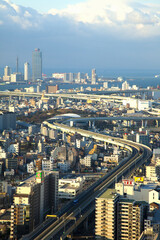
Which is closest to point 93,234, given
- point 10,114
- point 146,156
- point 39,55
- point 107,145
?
point 146,156

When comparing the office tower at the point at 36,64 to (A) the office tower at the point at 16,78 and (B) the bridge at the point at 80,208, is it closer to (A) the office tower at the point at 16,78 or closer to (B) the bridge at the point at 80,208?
(A) the office tower at the point at 16,78

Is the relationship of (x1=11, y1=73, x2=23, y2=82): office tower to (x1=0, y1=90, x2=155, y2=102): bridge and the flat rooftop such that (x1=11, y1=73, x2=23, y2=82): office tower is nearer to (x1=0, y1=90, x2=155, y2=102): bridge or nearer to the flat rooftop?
(x1=0, y1=90, x2=155, y2=102): bridge

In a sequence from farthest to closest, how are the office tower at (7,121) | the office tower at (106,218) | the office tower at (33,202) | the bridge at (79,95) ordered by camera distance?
the bridge at (79,95) → the office tower at (7,121) → the office tower at (33,202) → the office tower at (106,218)

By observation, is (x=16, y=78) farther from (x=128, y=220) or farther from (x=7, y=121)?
(x=128, y=220)

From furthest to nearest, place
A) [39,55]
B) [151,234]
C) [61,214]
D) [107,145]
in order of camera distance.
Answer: [39,55] → [107,145] → [61,214] → [151,234]

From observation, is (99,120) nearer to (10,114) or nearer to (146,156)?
(10,114)

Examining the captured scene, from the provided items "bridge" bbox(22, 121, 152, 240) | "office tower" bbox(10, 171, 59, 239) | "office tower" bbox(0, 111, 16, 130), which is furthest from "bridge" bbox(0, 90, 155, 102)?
"office tower" bbox(10, 171, 59, 239)

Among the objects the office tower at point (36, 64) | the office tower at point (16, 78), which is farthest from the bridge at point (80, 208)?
the office tower at point (36, 64)
